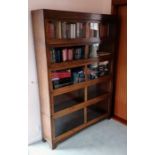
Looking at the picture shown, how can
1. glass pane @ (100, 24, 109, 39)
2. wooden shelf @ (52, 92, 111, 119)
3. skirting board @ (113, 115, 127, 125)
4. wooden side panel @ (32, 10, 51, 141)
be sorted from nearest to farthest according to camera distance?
wooden side panel @ (32, 10, 51, 141)
wooden shelf @ (52, 92, 111, 119)
glass pane @ (100, 24, 109, 39)
skirting board @ (113, 115, 127, 125)

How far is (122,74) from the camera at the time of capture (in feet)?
10.1

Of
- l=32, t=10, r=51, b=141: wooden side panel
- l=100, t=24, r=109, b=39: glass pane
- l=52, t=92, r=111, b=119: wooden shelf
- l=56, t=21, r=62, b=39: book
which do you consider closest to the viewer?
l=32, t=10, r=51, b=141: wooden side panel

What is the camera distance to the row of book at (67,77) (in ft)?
7.81

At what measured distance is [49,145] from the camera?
2514mm

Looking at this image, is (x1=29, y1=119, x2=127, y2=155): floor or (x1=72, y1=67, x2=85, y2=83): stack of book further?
(x1=72, y1=67, x2=85, y2=83): stack of book

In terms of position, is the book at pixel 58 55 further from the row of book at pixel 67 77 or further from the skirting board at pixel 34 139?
the skirting board at pixel 34 139

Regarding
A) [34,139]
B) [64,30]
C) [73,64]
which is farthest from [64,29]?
[34,139]

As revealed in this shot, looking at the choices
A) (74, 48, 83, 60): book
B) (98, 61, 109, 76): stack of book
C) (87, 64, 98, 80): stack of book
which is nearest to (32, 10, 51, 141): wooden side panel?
(74, 48, 83, 60): book

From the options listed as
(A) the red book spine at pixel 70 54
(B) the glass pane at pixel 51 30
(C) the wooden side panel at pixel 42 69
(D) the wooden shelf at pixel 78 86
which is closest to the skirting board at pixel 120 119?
(D) the wooden shelf at pixel 78 86

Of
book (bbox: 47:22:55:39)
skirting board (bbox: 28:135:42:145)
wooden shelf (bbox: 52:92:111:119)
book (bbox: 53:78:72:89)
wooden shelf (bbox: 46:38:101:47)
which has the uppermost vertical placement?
book (bbox: 47:22:55:39)

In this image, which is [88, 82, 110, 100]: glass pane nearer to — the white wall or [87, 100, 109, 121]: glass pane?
[87, 100, 109, 121]: glass pane

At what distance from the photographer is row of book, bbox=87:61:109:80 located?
110 inches

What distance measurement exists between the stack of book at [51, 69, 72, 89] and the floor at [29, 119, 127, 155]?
32.7 inches
